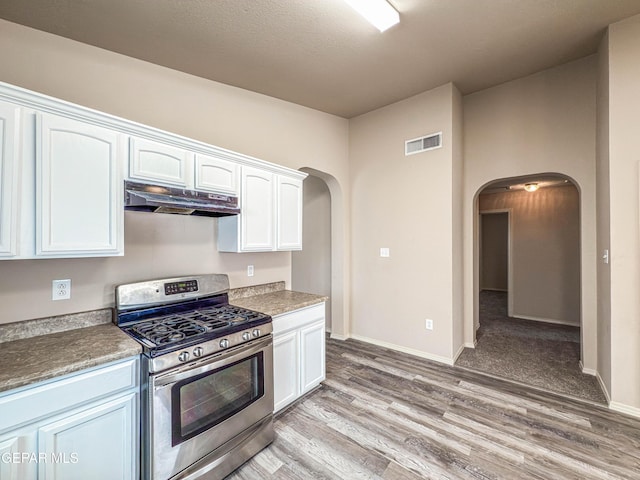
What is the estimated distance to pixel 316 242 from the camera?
487 cm

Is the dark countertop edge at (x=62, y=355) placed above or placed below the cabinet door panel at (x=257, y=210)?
below

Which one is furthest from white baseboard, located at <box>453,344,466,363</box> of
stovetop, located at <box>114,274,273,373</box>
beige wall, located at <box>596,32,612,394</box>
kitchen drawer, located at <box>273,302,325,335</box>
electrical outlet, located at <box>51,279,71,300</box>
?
electrical outlet, located at <box>51,279,71,300</box>

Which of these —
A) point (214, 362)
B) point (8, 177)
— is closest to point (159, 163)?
point (8, 177)

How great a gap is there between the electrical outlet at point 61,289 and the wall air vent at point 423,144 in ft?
12.0

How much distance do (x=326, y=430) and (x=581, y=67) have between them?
4.44 m

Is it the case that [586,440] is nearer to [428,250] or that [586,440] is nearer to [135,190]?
[428,250]

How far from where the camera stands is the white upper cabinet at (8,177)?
56.8 inches

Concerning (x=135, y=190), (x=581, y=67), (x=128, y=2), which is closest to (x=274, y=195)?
(x=135, y=190)

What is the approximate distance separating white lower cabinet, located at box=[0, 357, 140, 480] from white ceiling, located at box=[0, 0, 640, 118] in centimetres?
234

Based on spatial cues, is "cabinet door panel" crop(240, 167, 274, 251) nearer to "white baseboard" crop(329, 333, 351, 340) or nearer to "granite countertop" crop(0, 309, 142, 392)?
"granite countertop" crop(0, 309, 142, 392)

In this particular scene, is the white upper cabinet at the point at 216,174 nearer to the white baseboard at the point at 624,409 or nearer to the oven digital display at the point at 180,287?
the oven digital display at the point at 180,287

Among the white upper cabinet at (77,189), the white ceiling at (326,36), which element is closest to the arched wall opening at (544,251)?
the white ceiling at (326,36)

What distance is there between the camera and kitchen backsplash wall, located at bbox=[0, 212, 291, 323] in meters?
1.77

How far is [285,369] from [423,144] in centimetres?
304
